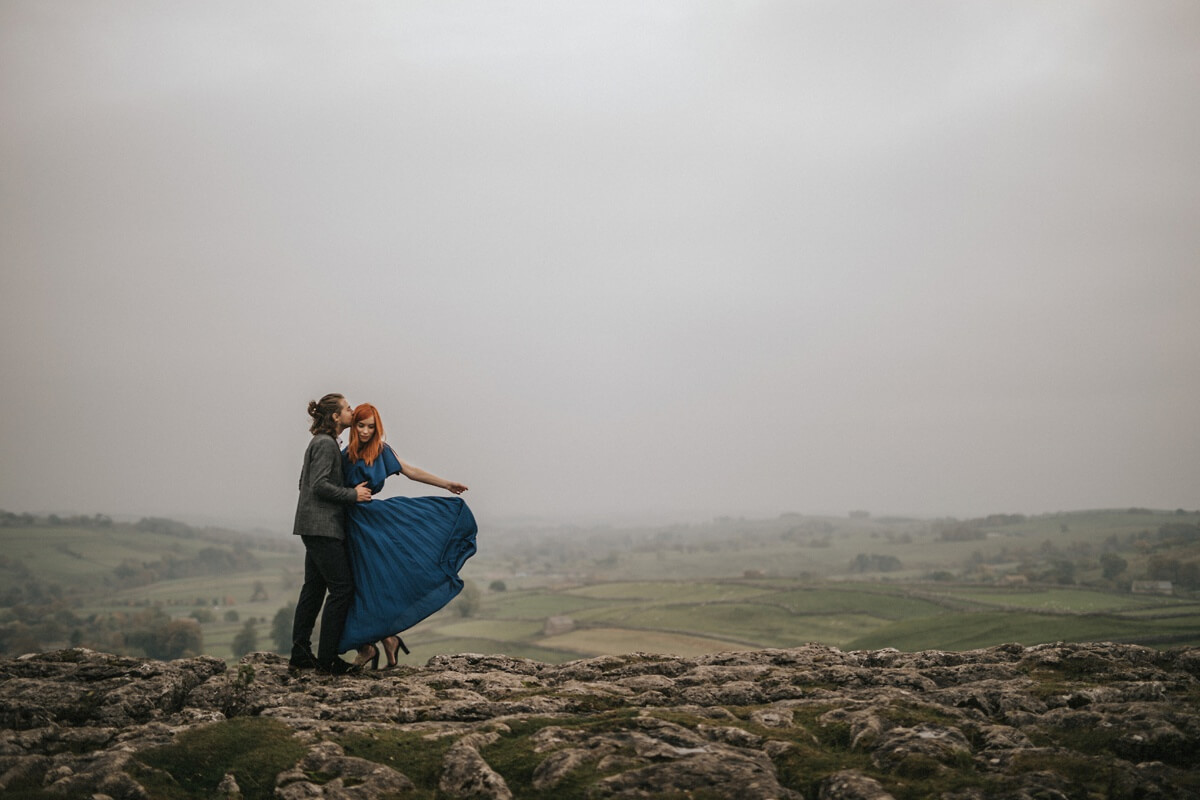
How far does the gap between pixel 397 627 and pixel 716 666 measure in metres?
4.78

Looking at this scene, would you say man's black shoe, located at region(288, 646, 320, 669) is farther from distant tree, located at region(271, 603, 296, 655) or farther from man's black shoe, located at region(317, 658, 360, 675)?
distant tree, located at region(271, 603, 296, 655)

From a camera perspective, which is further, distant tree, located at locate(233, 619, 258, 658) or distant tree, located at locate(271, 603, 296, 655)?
distant tree, located at locate(233, 619, 258, 658)

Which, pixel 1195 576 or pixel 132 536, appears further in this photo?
pixel 132 536

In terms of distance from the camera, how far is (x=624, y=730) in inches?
292

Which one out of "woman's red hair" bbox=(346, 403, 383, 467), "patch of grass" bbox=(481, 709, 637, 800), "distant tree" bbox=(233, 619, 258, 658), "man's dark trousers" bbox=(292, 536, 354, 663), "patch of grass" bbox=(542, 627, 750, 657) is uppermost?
"woman's red hair" bbox=(346, 403, 383, 467)

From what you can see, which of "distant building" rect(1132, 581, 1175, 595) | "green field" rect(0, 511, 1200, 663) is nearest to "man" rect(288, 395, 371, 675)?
"green field" rect(0, 511, 1200, 663)

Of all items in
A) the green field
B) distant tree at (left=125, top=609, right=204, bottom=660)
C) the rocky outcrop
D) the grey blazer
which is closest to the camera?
the rocky outcrop

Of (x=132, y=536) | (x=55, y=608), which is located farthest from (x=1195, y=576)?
(x=132, y=536)

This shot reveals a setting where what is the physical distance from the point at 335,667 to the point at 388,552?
1.78m

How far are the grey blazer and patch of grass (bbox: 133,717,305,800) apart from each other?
3.24 m

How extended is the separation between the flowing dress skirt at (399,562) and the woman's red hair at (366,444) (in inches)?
29.3

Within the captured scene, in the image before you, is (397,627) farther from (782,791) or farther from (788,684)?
(782,791)

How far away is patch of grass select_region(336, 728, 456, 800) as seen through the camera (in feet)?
22.3

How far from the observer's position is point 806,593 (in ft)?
320
